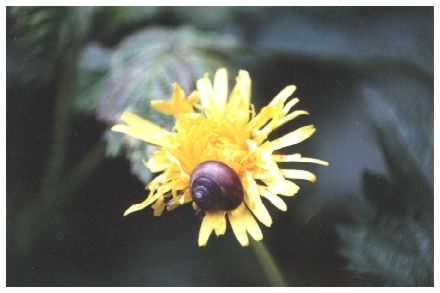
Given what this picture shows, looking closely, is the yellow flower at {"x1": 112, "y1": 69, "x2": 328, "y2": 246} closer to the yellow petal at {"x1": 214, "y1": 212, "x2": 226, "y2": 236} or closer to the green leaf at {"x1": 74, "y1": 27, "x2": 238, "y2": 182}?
the yellow petal at {"x1": 214, "y1": 212, "x2": 226, "y2": 236}

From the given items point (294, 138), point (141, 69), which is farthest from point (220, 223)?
point (141, 69)

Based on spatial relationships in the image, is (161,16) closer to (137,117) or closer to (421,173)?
(137,117)

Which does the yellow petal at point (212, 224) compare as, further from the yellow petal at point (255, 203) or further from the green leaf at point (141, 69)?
the green leaf at point (141, 69)

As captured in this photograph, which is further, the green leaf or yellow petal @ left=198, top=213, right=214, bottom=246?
the green leaf

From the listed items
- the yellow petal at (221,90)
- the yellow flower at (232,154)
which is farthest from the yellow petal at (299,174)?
the yellow petal at (221,90)

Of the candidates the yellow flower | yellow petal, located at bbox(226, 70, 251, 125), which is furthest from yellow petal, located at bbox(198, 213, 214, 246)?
yellow petal, located at bbox(226, 70, 251, 125)

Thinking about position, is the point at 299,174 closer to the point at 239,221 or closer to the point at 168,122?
the point at 239,221

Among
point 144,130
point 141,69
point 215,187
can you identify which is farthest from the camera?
point 141,69

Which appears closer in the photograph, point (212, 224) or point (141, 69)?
point (212, 224)
